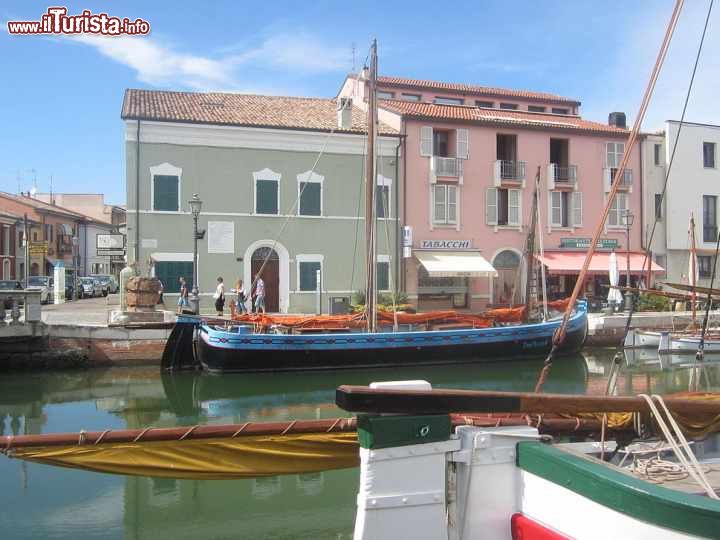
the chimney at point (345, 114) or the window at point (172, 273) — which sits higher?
the chimney at point (345, 114)

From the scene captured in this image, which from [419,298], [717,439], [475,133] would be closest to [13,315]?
[419,298]

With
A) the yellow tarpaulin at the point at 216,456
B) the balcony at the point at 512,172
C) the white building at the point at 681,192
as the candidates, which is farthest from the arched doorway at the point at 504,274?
the yellow tarpaulin at the point at 216,456

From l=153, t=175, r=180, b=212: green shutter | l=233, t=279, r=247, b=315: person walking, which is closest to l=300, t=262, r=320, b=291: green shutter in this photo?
l=233, t=279, r=247, b=315: person walking

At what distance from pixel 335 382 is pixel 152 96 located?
53.3 feet

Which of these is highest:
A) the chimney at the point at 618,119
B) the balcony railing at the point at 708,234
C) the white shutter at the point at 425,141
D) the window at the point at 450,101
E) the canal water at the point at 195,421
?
the window at the point at 450,101

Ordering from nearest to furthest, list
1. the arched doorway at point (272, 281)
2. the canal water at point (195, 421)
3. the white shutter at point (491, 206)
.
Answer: the canal water at point (195, 421) < the arched doorway at point (272, 281) < the white shutter at point (491, 206)

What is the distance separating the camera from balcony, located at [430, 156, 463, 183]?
26.1 metres

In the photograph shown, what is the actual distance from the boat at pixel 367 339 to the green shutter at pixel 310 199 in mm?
7377

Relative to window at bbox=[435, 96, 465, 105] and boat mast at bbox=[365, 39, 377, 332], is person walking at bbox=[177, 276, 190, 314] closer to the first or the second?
boat mast at bbox=[365, 39, 377, 332]

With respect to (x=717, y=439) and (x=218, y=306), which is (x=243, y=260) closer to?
(x=218, y=306)

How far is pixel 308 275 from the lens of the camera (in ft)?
81.5

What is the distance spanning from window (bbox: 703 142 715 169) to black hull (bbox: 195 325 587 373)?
58.3 feet

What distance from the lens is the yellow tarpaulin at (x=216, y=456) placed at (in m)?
3.93

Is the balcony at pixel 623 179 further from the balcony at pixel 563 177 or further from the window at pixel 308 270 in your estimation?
the window at pixel 308 270
